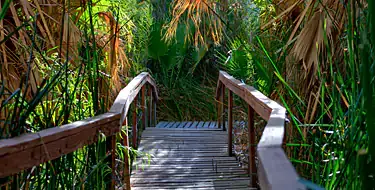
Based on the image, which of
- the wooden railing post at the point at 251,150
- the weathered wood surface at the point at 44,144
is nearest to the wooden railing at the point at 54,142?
the weathered wood surface at the point at 44,144

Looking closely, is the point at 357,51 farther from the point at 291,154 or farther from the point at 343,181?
the point at 291,154

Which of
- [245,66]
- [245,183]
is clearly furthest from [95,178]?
[245,66]

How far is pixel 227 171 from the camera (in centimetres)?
428

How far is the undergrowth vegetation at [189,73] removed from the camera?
4.82 feet

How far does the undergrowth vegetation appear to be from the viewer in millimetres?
1468

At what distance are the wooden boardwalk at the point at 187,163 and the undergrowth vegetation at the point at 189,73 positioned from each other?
2.45 ft

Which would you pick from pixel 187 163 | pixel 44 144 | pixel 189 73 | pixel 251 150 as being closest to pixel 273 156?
pixel 44 144

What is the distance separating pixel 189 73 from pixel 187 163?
14.6ft

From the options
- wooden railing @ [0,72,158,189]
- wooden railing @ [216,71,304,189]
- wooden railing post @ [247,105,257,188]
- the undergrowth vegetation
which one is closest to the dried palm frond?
the undergrowth vegetation

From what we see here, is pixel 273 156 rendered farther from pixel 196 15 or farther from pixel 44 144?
pixel 196 15

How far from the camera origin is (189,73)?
8.88 metres

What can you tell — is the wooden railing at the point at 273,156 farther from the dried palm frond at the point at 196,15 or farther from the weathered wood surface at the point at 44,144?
the dried palm frond at the point at 196,15

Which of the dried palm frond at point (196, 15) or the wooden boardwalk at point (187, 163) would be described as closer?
the wooden boardwalk at point (187, 163)

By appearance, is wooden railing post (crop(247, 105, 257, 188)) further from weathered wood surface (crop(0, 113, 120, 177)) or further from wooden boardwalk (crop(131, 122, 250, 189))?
weathered wood surface (crop(0, 113, 120, 177))
